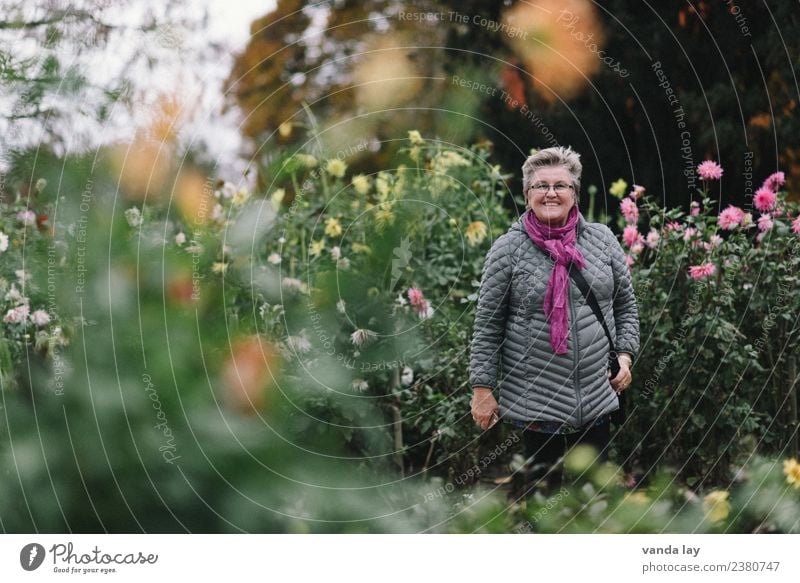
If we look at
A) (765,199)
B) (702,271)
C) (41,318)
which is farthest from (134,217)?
(765,199)

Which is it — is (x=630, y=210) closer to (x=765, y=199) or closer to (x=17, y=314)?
(x=765, y=199)

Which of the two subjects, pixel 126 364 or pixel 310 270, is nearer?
pixel 126 364

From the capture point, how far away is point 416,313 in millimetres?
3301

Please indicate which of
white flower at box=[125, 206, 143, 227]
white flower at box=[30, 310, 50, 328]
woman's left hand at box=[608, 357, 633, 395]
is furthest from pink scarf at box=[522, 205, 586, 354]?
white flower at box=[30, 310, 50, 328]

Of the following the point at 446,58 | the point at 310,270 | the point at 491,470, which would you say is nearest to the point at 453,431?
the point at 491,470

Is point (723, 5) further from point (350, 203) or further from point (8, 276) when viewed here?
point (8, 276)

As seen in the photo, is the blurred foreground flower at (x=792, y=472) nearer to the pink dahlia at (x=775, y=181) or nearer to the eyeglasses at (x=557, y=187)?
the pink dahlia at (x=775, y=181)

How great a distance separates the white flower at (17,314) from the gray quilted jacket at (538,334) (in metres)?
1.47

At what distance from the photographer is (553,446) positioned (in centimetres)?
272

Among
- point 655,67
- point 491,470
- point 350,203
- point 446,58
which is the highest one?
point 446,58

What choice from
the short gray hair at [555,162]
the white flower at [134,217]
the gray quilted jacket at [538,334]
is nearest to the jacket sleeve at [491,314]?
the gray quilted jacket at [538,334]

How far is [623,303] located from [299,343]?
1139 millimetres
